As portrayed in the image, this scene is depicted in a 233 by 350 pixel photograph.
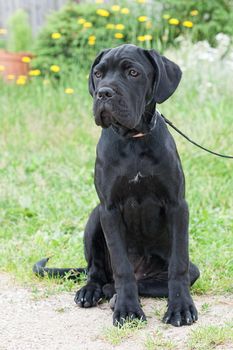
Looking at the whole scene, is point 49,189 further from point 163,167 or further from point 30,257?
point 163,167

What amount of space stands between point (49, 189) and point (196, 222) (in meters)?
1.67

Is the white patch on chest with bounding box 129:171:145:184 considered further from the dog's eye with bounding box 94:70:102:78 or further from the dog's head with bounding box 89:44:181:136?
the dog's eye with bounding box 94:70:102:78

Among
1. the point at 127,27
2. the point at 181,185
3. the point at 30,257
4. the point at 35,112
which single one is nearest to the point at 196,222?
the point at 30,257

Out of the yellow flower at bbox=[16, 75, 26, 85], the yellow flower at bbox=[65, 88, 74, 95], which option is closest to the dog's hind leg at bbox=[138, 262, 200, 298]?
the yellow flower at bbox=[65, 88, 74, 95]

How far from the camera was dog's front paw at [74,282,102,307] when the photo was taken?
4.29 metres

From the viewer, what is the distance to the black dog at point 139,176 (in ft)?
12.7

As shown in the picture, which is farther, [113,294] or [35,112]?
[35,112]

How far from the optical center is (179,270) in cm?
401

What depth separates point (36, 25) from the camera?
14383 millimetres

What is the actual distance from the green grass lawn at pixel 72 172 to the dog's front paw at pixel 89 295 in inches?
23.5

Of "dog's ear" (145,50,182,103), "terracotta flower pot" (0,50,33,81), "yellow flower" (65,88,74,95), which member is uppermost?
"dog's ear" (145,50,182,103)

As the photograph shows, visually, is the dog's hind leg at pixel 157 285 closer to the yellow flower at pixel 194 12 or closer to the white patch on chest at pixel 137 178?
the white patch on chest at pixel 137 178

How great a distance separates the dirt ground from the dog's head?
1071mm

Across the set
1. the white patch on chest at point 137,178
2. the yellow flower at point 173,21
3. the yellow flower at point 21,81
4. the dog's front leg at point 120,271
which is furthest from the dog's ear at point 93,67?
the yellow flower at point 173,21
